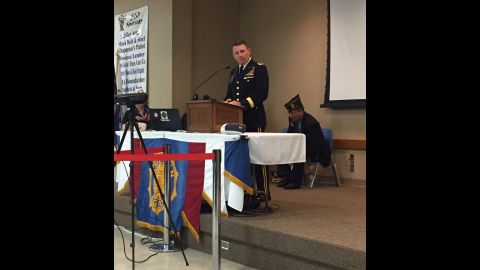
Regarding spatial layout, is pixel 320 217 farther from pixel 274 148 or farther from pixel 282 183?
pixel 282 183

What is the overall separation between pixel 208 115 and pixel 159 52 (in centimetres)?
288

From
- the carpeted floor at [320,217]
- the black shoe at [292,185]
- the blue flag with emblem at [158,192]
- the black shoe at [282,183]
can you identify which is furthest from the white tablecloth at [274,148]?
the black shoe at [282,183]

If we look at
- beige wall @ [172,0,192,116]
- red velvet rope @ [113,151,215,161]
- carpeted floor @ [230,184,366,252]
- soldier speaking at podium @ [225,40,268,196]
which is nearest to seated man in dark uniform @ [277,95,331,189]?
carpeted floor @ [230,184,366,252]

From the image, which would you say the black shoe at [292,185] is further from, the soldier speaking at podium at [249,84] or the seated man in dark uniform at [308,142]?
the soldier speaking at podium at [249,84]

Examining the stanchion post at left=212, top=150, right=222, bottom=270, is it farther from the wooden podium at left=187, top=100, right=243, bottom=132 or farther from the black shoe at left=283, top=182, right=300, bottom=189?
the black shoe at left=283, top=182, right=300, bottom=189

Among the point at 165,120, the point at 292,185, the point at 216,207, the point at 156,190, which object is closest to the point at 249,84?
the point at 165,120

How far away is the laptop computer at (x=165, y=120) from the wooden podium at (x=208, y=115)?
296mm

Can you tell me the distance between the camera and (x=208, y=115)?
2.98 m

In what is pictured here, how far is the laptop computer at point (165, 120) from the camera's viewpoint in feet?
11.2
